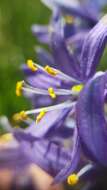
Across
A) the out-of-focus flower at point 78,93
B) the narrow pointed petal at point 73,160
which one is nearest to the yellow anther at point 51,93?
the out-of-focus flower at point 78,93

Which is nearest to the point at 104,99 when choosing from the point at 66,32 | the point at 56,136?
the point at 56,136

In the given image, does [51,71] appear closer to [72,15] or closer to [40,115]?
[40,115]

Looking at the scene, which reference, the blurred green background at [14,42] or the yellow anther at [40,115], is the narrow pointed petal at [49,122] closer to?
the yellow anther at [40,115]

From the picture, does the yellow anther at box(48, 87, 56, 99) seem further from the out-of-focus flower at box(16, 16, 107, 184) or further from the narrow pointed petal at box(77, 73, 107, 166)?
the narrow pointed petal at box(77, 73, 107, 166)

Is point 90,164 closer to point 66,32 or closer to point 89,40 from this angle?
point 89,40

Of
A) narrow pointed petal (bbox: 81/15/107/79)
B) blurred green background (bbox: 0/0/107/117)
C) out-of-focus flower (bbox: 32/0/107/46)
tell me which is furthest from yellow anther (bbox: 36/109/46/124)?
blurred green background (bbox: 0/0/107/117)
